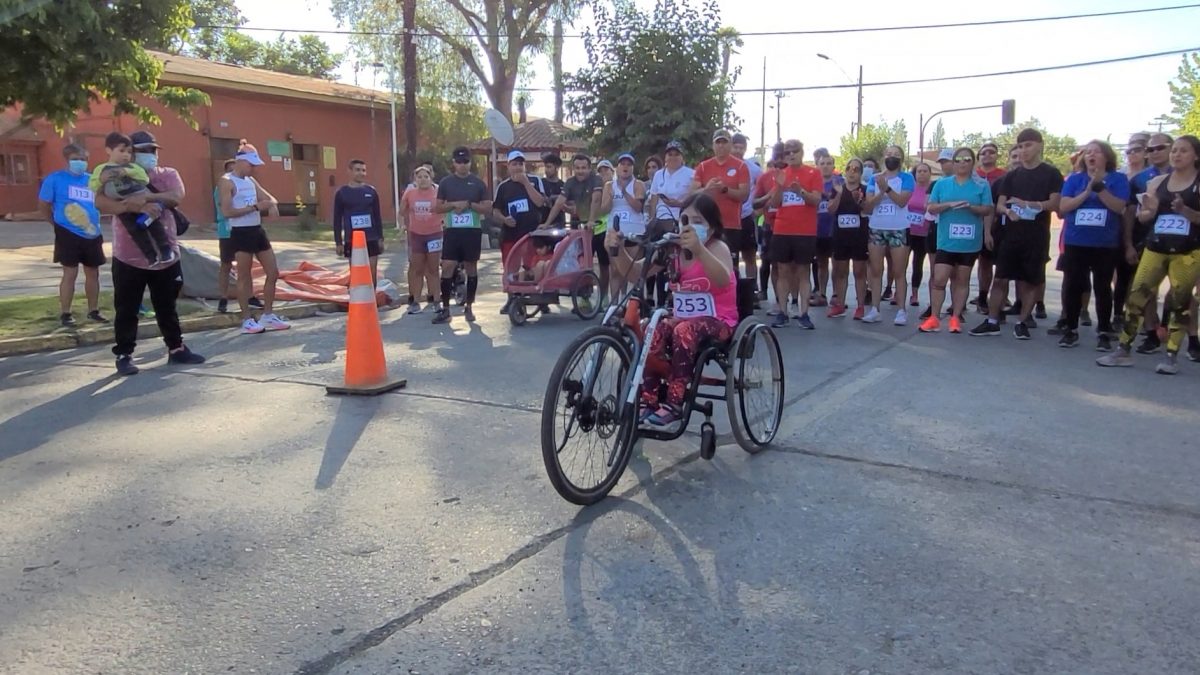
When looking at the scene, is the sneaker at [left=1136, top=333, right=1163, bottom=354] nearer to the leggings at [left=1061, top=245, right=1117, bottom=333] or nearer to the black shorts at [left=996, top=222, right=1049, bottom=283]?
the leggings at [left=1061, top=245, right=1117, bottom=333]

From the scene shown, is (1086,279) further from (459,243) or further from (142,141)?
(142,141)

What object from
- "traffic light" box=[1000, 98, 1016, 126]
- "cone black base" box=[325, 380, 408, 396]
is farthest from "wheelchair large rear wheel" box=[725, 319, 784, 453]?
"traffic light" box=[1000, 98, 1016, 126]

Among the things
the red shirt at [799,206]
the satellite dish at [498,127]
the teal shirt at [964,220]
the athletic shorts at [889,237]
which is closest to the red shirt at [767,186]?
the red shirt at [799,206]

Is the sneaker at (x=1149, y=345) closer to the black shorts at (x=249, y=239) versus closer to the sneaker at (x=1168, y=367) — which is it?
the sneaker at (x=1168, y=367)

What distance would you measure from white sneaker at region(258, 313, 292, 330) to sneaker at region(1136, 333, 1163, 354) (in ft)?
27.9

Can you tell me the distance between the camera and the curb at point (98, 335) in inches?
327

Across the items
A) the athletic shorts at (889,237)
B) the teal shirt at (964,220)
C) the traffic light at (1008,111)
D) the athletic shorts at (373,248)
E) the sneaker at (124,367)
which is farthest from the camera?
the traffic light at (1008,111)

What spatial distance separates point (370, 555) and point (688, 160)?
49.3 feet

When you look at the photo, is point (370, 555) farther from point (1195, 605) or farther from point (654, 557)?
point (1195, 605)

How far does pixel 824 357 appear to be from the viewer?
7.97 metres

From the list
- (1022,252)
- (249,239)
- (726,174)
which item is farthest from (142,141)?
(1022,252)

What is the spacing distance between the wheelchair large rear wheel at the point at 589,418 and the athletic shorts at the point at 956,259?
596 cm

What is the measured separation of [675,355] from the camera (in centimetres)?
475

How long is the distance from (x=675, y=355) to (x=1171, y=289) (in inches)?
203
